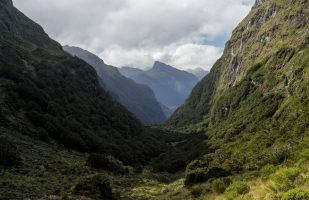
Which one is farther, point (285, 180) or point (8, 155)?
point (8, 155)

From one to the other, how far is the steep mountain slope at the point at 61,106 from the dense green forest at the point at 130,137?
0.30m

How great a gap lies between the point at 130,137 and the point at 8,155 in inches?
2781

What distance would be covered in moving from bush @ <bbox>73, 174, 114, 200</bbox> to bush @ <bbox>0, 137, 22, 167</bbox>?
528 inches

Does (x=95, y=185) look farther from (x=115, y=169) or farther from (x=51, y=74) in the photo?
(x=51, y=74)

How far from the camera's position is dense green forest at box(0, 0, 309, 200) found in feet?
102

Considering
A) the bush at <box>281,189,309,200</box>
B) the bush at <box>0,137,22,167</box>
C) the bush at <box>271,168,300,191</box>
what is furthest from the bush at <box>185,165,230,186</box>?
the bush at <box>281,189,309,200</box>

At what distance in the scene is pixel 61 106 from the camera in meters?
90.1

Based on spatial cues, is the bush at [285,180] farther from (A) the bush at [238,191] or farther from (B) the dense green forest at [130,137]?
(A) the bush at [238,191]

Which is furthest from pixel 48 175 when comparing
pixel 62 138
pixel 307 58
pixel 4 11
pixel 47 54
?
pixel 4 11

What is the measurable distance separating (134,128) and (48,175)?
81.1 metres

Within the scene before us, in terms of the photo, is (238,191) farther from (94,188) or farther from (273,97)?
(273,97)

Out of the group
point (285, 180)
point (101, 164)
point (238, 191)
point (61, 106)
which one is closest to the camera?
point (285, 180)

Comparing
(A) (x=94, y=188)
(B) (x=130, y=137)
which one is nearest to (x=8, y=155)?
(A) (x=94, y=188)

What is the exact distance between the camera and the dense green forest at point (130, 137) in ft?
102
